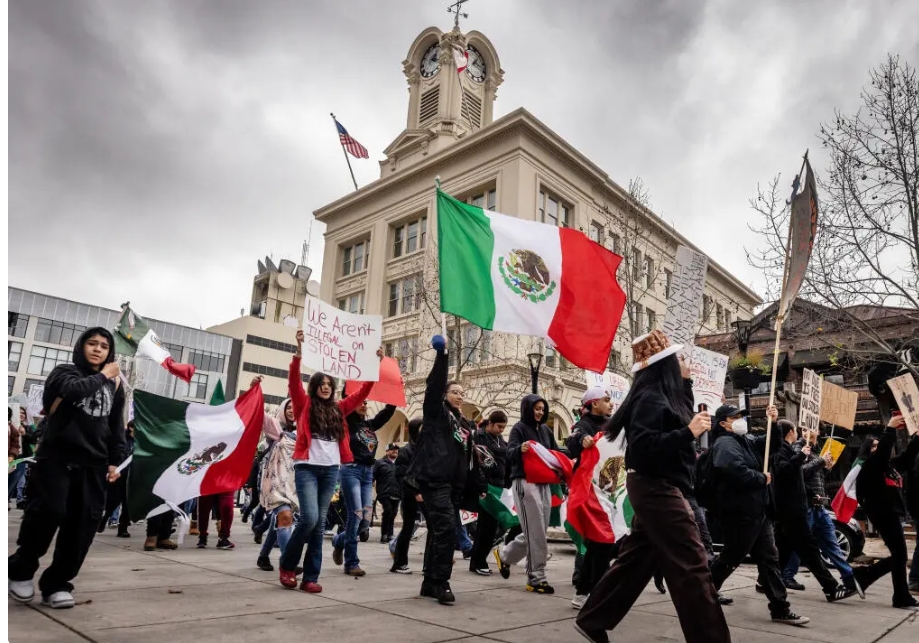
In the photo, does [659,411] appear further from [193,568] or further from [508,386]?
[508,386]

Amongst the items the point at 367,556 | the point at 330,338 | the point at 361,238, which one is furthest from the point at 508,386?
the point at 330,338

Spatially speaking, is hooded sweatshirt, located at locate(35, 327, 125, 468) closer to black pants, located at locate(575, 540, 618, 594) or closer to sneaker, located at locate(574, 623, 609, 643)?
sneaker, located at locate(574, 623, 609, 643)

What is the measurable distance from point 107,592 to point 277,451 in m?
2.58

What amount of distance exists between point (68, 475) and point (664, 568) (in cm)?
394

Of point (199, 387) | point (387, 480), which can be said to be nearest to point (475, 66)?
point (387, 480)

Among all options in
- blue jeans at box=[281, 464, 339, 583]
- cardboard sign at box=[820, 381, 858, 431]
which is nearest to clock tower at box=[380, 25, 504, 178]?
cardboard sign at box=[820, 381, 858, 431]

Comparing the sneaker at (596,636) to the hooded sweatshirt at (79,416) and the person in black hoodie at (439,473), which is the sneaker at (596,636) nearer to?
the person in black hoodie at (439,473)

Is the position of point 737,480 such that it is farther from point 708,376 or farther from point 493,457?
point 708,376

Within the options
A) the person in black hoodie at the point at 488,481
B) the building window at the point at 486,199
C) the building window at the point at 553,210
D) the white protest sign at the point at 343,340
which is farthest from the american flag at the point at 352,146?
the person in black hoodie at the point at 488,481

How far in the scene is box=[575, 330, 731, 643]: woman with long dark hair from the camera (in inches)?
138

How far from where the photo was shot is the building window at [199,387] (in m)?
68.2

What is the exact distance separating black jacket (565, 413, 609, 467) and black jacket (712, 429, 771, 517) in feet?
3.46

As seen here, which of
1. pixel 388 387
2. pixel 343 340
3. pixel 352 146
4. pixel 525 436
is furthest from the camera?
pixel 352 146

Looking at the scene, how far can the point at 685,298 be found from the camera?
8.30 meters
